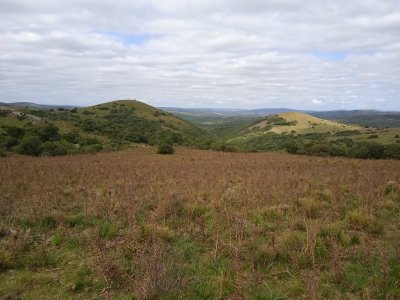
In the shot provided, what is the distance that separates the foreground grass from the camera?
4.30 meters

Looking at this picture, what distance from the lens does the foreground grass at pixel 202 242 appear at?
14.1ft

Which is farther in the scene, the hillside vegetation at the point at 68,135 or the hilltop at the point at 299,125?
the hilltop at the point at 299,125

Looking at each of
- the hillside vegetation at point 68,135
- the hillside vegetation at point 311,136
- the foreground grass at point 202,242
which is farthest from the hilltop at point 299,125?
the foreground grass at point 202,242

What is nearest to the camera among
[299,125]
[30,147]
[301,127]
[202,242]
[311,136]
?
[202,242]

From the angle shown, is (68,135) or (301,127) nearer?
(68,135)

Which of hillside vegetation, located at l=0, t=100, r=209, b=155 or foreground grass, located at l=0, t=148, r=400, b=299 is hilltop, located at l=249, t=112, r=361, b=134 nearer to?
hillside vegetation, located at l=0, t=100, r=209, b=155

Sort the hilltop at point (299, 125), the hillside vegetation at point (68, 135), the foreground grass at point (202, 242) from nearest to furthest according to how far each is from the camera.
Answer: the foreground grass at point (202, 242) → the hillside vegetation at point (68, 135) → the hilltop at point (299, 125)

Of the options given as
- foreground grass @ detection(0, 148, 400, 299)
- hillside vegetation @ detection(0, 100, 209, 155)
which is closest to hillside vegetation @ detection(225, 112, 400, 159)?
hillside vegetation @ detection(0, 100, 209, 155)

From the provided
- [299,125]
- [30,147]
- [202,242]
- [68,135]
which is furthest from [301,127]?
[202,242]

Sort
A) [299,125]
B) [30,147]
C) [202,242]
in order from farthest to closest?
[299,125] → [30,147] → [202,242]

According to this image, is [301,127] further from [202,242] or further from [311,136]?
[202,242]

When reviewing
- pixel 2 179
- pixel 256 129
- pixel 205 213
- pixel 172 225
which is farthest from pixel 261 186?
pixel 256 129

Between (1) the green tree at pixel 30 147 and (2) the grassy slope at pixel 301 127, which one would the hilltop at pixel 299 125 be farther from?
(1) the green tree at pixel 30 147

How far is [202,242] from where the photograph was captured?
5969 mm
